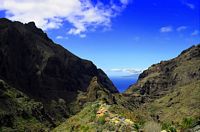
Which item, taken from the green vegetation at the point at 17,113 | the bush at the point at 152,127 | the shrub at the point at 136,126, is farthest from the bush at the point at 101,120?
the green vegetation at the point at 17,113

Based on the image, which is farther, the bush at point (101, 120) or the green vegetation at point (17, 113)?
the green vegetation at point (17, 113)

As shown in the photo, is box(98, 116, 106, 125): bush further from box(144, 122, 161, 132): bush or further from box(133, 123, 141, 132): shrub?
box(144, 122, 161, 132): bush

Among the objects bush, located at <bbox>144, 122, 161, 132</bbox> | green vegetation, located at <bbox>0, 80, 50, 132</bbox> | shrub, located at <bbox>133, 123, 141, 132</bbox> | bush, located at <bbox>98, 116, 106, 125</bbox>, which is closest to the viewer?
bush, located at <bbox>144, 122, 161, 132</bbox>

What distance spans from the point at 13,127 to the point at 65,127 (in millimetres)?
103588

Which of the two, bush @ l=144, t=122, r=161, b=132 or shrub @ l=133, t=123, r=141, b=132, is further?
shrub @ l=133, t=123, r=141, b=132

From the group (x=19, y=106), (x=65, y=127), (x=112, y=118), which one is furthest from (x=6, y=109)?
(x=112, y=118)

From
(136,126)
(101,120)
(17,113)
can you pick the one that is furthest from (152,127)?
(17,113)

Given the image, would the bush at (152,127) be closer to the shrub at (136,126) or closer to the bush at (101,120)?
the shrub at (136,126)

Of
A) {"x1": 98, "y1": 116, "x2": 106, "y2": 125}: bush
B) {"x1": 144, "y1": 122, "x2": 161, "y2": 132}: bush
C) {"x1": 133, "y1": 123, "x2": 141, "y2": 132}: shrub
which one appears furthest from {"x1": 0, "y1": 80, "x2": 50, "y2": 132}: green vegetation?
{"x1": 144, "y1": 122, "x2": 161, "y2": 132}: bush

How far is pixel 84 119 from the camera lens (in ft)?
140

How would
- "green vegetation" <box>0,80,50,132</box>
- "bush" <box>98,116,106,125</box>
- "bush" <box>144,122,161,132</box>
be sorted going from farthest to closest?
"green vegetation" <box>0,80,50,132</box>
"bush" <box>98,116,106,125</box>
"bush" <box>144,122,161,132</box>

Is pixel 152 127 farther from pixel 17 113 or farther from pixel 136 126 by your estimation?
pixel 17 113

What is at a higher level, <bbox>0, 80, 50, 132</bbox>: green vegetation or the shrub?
<bbox>0, 80, 50, 132</bbox>: green vegetation

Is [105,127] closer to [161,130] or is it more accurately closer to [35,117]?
[161,130]
